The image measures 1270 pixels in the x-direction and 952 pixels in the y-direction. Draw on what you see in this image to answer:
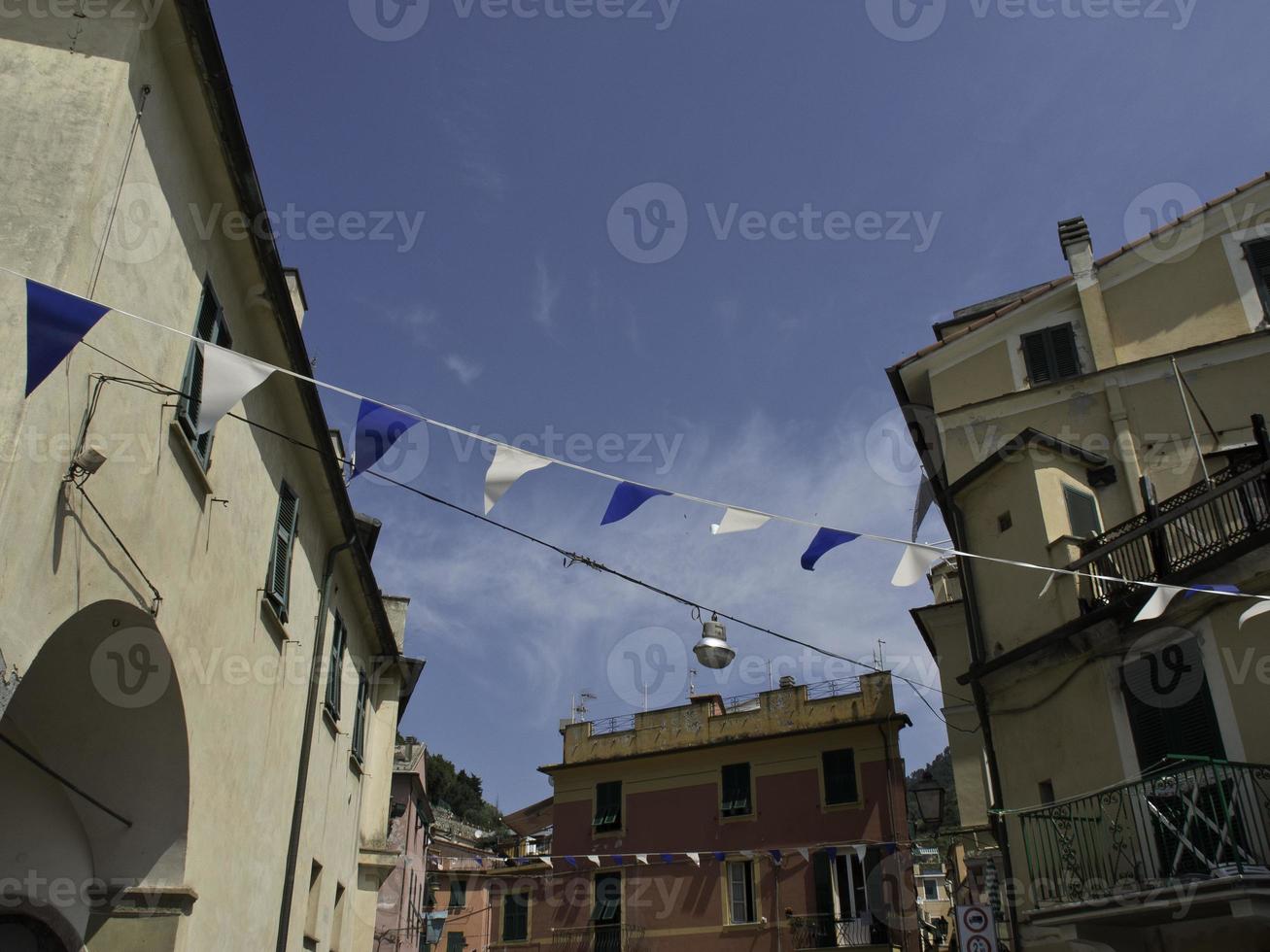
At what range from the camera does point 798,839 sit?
29531 millimetres

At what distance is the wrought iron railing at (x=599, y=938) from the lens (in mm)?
30223

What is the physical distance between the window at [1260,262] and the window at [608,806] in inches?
964

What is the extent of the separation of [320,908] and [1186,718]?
35.5ft

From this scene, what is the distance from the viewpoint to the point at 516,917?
32.4 meters

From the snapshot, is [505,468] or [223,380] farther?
[505,468]

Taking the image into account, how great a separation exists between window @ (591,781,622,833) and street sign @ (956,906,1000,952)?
71.1 ft

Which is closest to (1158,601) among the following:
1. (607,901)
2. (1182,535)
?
(1182,535)

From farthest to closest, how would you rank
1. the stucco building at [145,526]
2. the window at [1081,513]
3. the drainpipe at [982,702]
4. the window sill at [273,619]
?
the window at [1081,513] → the drainpipe at [982,702] → the window sill at [273,619] → the stucco building at [145,526]

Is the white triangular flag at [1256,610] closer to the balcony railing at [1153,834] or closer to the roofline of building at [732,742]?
the balcony railing at [1153,834]

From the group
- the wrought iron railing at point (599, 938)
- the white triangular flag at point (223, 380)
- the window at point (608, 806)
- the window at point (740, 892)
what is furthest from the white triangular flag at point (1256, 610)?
the window at point (608, 806)

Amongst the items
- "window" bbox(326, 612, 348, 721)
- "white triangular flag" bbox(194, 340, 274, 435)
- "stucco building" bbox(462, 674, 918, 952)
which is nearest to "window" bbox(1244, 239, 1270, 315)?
"white triangular flag" bbox(194, 340, 274, 435)

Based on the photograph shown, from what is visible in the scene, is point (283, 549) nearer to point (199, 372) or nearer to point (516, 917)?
point (199, 372)

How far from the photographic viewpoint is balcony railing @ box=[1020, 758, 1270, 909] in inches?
388

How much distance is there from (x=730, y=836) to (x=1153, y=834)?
21.2m
